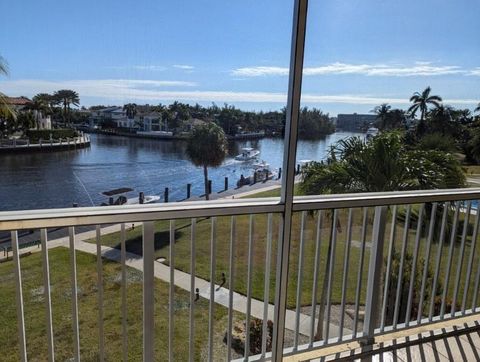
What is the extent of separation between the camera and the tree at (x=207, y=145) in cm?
184

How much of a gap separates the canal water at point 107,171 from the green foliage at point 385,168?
2.31 ft

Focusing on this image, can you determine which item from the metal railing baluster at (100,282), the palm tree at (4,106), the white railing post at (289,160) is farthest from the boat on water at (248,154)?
the palm tree at (4,106)

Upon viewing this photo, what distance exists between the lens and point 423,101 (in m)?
2.47

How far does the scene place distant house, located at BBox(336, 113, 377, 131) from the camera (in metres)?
2.27

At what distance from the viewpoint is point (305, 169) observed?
2.20 meters

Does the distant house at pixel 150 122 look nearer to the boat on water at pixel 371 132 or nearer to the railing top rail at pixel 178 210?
the railing top rail at pixel 178 210

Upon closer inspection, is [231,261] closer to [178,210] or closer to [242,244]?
[242,244]

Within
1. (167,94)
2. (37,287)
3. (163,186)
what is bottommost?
(37,287)

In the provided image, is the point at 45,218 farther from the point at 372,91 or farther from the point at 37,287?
the point at 372,91

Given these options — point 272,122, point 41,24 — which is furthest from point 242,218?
point 41,24

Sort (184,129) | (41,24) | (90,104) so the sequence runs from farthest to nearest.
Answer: (184,129), (90,104), (41,24)

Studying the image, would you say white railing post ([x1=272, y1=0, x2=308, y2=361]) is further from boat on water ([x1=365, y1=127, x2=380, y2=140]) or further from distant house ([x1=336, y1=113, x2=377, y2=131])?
boat on water ([x1=365, y1=127, x2=380, y2=140])

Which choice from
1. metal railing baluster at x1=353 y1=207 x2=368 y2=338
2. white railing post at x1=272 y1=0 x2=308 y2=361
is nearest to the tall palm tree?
white railing post at x1=272 y1=0 x2=308 y2=361

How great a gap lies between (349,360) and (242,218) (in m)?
1.08
